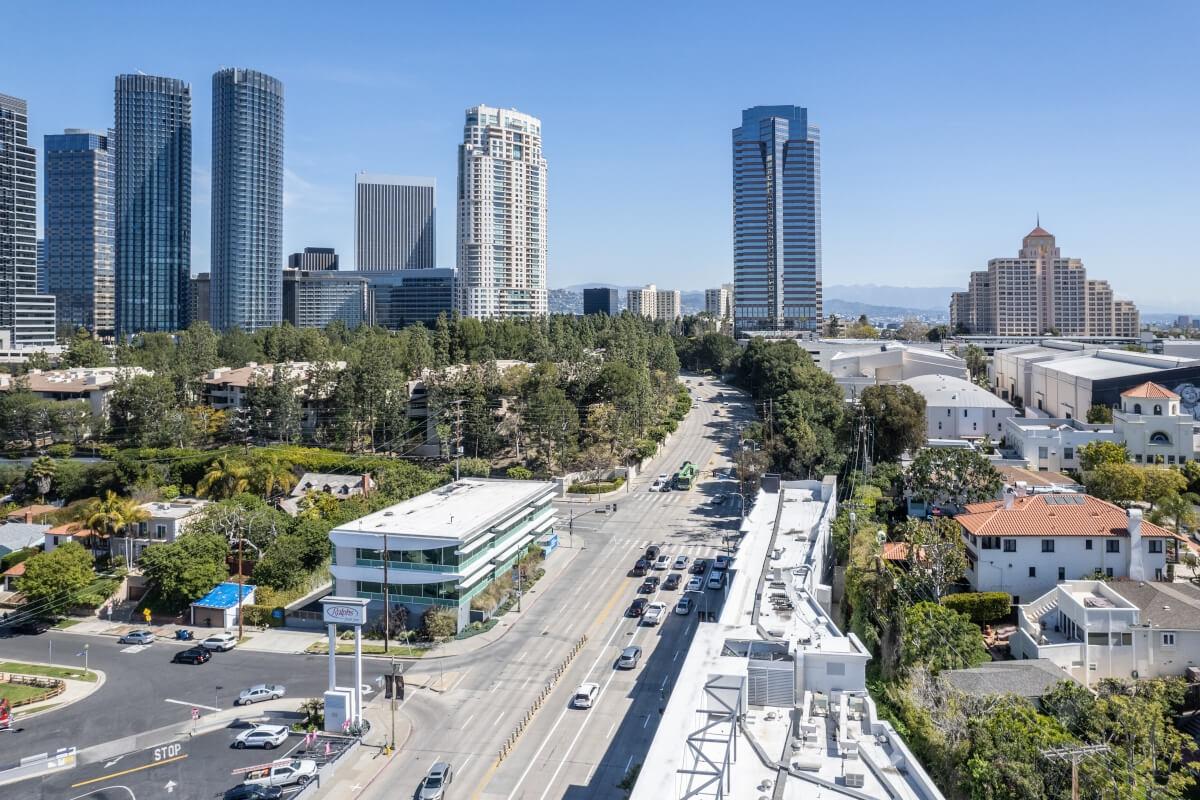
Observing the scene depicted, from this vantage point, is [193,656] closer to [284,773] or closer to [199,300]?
[284,773]

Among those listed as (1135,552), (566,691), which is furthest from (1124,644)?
(566,691)

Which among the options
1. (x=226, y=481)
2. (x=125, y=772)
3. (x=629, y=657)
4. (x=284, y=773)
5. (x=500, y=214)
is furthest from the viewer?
(x=500, y=214)

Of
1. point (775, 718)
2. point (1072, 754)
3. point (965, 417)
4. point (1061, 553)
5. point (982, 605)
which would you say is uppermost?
point (965, 417)

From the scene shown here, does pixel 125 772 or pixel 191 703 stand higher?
pixel 191 703

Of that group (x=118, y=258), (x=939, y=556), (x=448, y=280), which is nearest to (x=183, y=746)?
(x=939, y=556)

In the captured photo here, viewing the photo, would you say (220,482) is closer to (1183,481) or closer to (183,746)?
(183,746)

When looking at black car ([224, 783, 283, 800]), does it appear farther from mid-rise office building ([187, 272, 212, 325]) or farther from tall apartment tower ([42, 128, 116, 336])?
tall apartment tower ([42, 128, 116, 336])
